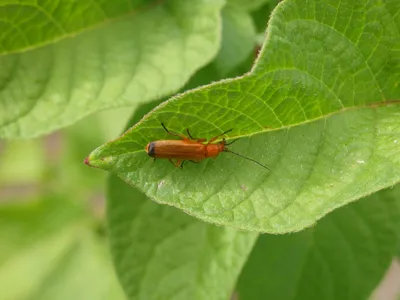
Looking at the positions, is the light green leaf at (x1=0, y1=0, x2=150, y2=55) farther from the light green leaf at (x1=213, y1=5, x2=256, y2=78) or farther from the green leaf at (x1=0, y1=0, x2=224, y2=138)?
the light green leaf at (x1=213, y1=5, x2=256, y2=78)

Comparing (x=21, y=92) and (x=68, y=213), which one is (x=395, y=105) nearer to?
(x=21, y=92)

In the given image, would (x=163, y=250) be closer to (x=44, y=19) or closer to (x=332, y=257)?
(x=332, y=257)

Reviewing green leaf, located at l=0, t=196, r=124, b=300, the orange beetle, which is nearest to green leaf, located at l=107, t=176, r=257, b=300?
the orange beetle

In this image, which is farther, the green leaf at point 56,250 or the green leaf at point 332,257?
the green leaf at point 56,250

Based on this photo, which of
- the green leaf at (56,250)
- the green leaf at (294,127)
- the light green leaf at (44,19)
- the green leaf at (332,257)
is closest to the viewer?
the green leaf at (294,127)

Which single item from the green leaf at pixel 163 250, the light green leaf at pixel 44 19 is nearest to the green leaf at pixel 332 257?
the green leaf at pixel 163 250

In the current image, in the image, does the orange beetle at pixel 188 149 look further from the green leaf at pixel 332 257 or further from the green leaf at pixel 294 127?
the green leaf at pixel 332 257

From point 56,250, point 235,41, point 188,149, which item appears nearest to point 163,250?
point 188,149
